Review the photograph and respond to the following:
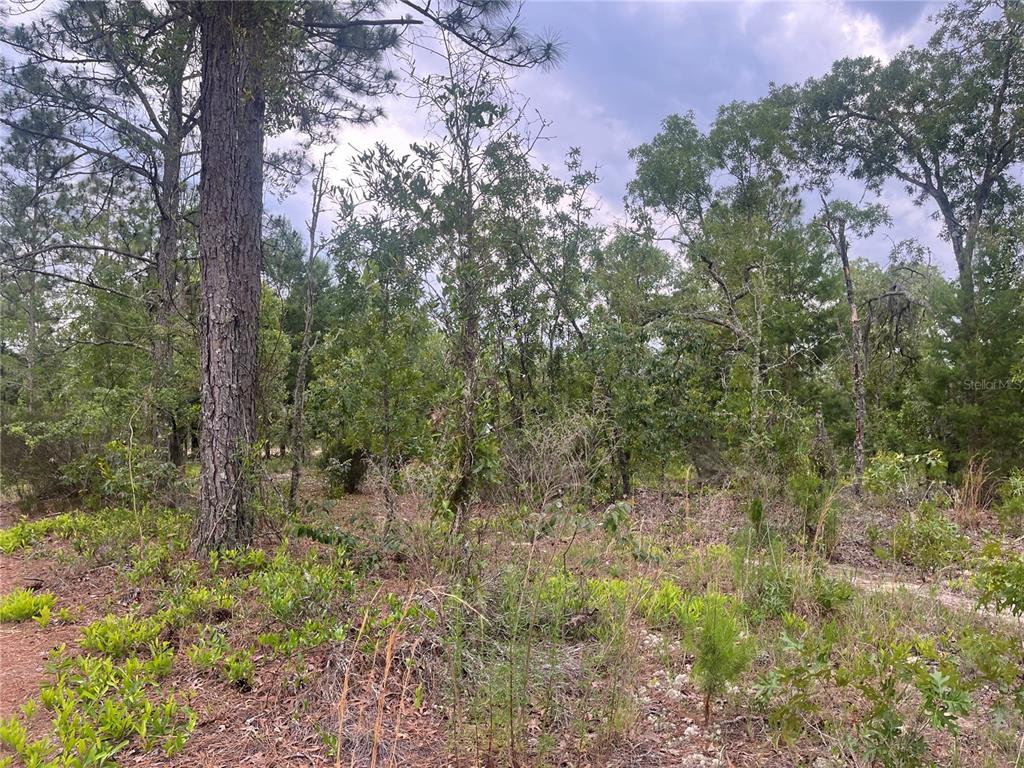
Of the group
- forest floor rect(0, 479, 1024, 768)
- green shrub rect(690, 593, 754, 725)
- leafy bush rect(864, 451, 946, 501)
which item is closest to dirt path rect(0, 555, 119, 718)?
forest floor rect(0, 479, 1024, 768)

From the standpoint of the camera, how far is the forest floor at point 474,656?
2131 mm

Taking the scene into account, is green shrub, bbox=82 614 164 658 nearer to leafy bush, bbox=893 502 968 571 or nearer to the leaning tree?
the leaning tree

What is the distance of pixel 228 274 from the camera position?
4.25m

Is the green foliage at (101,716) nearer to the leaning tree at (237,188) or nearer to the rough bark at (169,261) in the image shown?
the leaning tree at (237,188)

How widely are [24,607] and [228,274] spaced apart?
2.42m

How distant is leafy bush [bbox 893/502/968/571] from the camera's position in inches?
173

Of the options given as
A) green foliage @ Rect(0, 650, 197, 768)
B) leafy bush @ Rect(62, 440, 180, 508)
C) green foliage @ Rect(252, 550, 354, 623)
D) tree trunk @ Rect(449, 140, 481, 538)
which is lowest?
green foliage @ Rect(0, 650, 197, 768)

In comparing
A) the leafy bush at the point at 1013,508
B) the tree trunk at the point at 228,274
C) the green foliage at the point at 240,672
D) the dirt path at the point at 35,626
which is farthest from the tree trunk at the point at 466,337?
the leafy bush at the point at 1013,508

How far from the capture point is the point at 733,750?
2.22 meters

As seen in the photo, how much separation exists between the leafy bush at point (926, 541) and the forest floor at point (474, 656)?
0.23 m

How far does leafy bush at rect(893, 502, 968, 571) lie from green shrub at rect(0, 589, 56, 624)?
19.5 ft

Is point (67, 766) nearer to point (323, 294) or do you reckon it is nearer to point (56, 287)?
point (323, 294)

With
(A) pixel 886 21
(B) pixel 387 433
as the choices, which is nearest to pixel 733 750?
(B) pixel 387 433

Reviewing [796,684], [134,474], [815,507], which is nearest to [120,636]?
[134,474]
